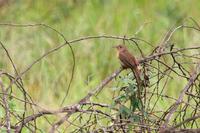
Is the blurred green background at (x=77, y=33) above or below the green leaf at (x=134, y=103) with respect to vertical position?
above

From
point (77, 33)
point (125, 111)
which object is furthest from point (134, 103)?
point (77, 33)

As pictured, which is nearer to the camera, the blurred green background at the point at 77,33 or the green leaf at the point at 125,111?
the green leaf at the point at 125,111

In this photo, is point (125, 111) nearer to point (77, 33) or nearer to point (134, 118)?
point (134, 118)

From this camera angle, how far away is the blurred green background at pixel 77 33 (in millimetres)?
5754

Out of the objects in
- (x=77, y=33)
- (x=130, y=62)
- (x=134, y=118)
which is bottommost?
(x=134, y=118)

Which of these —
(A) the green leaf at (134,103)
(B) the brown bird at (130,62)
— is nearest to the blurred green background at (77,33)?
(B) the brown bird at (130,62)

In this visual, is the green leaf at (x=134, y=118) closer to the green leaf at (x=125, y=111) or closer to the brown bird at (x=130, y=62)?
the green leaf at (x=125, y=111)

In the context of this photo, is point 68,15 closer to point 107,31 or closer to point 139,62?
point 107,31

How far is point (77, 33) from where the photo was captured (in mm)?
6688

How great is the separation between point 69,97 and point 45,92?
0.32 m

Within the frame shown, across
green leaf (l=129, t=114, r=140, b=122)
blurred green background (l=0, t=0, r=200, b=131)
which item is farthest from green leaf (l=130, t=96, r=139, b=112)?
blurred green background (l=0, t=0, r=200, b=131)

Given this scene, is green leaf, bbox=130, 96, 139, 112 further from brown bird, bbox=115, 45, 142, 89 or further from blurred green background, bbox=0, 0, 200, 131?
blurred green background, bbox=0, 0, 200, 131

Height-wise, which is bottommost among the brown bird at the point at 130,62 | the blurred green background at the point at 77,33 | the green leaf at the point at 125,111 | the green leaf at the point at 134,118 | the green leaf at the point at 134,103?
the green leaf at the point at 134,118

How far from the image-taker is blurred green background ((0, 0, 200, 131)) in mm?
5754
